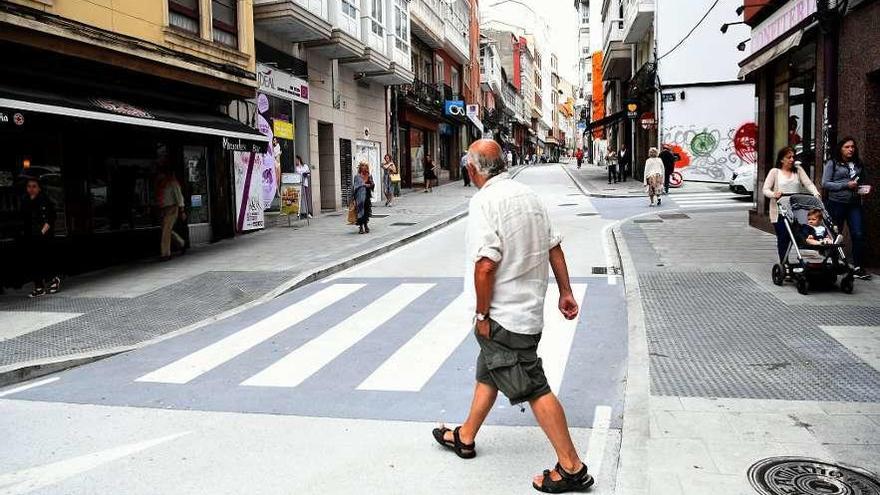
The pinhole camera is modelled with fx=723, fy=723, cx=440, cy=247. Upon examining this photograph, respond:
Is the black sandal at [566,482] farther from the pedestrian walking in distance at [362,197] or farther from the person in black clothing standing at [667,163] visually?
the person in black clothing standing at [667,163]

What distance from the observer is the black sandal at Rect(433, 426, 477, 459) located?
4.29m

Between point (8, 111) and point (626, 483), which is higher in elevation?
point (8, 111)

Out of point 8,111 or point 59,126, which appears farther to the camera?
point 59,126

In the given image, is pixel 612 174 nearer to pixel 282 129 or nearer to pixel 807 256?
pixel 282 129

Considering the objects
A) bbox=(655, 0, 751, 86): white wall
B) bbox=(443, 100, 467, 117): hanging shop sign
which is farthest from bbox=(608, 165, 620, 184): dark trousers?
bbox=(443, 100, 467, 117): hanging shop sign

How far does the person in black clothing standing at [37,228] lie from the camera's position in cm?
1010

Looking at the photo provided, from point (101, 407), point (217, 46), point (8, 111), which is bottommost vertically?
point (101, 407)

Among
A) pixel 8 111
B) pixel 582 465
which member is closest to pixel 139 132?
pixel 8 111

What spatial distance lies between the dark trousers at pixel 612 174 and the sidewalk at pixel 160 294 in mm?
17625

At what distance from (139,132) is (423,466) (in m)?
11.3

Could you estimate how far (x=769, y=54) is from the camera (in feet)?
42.3

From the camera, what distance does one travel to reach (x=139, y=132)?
13.5 m

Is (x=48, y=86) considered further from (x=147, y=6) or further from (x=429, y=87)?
(x=429, y=87)

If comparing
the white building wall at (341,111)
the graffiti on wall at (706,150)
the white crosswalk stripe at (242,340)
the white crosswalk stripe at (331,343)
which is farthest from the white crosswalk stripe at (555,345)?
the graffiti on wall at (706,150)
